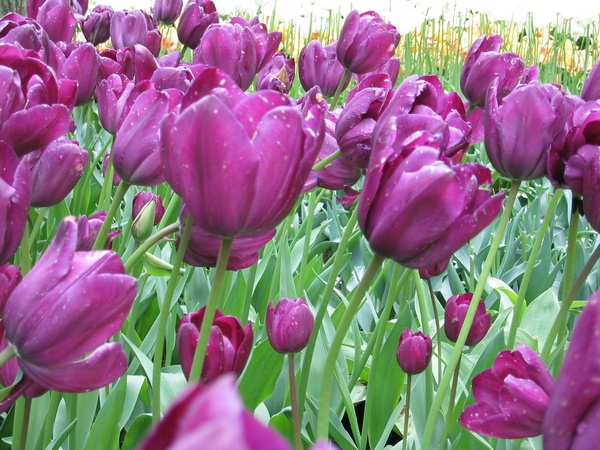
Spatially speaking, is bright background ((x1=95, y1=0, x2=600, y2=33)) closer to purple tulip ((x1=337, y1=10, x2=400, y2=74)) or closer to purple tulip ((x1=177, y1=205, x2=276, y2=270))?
purple tulip ((x1=337, y1=10, x2=400, y2=74))

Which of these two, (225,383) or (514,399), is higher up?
(225,383)

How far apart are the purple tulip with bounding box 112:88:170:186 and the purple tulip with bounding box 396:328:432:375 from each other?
1.20ft

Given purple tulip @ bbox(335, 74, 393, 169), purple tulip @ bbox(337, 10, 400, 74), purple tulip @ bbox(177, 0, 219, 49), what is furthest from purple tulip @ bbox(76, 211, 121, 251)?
purple tulip @ bbox(177, 0, 219, 49)

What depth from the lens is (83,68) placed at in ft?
3.90

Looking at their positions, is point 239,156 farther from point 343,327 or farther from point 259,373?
point 259,373

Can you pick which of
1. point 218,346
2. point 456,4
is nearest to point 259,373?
point 218,346

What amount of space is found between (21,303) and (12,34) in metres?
0.67

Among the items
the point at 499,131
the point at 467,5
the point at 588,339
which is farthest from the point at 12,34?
the point at 467,5

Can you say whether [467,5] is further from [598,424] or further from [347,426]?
[598,424]

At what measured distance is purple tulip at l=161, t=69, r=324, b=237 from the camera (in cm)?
50

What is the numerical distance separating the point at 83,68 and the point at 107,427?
57 centimetres

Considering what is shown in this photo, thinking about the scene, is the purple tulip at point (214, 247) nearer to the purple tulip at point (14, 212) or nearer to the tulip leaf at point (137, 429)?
the purple tulip at point (14, 212)

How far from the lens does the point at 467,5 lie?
4324mm

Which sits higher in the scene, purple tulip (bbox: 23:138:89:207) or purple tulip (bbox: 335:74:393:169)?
purple tulip (bbox: 335:74:393:169)
